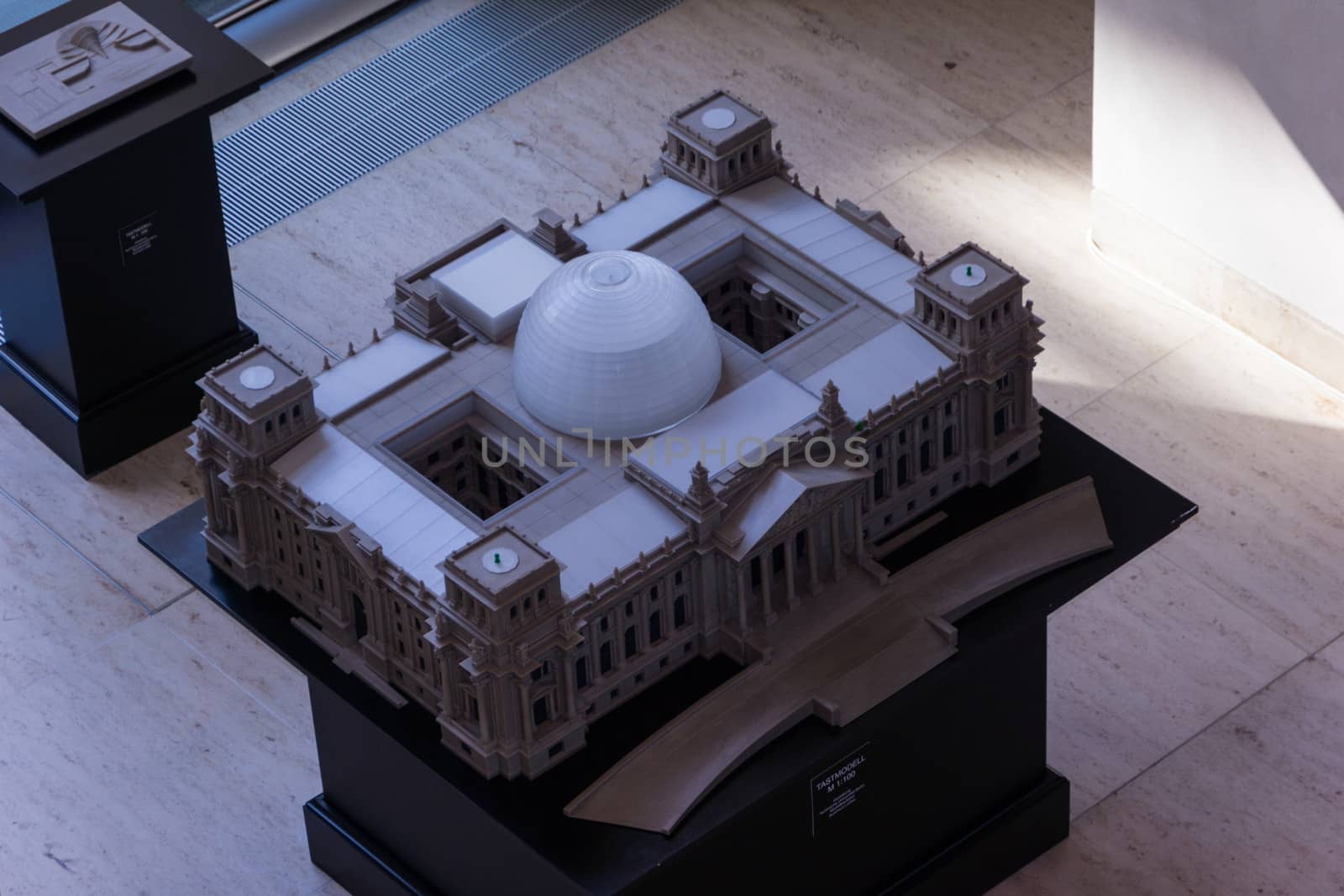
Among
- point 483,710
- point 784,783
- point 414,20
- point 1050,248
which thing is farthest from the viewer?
point 414,20

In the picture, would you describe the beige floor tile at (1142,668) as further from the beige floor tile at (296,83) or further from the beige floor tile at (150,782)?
the beige floor tile at (296,83)

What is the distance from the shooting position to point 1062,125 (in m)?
45.3

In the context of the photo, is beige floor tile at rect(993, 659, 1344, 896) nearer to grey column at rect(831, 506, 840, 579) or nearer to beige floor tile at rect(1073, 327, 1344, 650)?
beige floor tile at rect(1073, 327, 1344, 650)

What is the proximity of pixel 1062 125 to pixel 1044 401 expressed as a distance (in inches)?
280

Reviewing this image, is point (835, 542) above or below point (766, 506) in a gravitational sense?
below

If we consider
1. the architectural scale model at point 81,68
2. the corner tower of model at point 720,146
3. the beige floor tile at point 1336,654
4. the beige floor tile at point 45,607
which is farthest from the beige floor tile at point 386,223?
the beige floor tile at point 1336,654

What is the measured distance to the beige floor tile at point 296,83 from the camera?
A: 46344mm

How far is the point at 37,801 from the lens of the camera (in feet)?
116

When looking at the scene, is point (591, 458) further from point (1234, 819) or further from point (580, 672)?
point (1234, 819)

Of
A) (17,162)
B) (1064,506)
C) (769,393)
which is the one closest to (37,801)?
(17,162)

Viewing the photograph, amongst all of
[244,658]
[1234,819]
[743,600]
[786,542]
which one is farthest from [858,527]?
[244,658]

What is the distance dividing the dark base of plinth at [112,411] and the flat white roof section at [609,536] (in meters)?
11.7

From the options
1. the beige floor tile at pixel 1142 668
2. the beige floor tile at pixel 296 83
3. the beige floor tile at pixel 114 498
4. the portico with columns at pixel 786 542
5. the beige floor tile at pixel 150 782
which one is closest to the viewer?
the portico with columns at pixel 786 542

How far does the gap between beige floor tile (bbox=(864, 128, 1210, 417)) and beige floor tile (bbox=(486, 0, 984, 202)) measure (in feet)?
2.08
